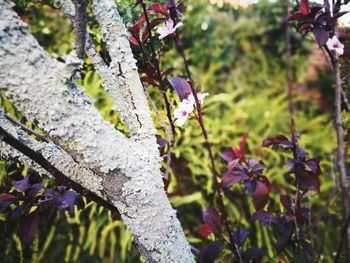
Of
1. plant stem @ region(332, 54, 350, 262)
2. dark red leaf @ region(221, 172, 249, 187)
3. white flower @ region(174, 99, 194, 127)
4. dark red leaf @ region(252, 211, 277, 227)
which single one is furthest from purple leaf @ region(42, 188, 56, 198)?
plant stem @ region(332, 54, 350, 262)

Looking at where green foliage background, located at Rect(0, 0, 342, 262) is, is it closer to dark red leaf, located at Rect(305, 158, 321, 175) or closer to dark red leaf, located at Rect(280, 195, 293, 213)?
dark red leaf, located at Rect(280, 195, 293, 213)

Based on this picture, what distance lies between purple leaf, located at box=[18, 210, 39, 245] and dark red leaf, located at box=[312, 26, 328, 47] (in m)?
0.88

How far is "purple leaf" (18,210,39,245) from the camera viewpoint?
2.82 feet

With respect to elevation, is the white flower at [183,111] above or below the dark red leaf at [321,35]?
below

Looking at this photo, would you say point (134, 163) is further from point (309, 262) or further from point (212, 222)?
point (309, 262)

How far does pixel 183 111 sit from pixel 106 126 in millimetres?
239

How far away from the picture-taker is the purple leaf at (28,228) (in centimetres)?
86

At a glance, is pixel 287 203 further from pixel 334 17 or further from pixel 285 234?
pixel 334 17

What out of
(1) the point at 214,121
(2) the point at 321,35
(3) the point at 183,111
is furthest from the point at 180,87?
(1) the point at 214,121

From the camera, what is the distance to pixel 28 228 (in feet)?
2.84

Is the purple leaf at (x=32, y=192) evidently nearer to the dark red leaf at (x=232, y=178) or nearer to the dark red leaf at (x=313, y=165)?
the dark red leaf at (x=232, y=178)

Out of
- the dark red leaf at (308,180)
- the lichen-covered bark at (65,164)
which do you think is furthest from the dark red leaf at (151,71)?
the dark red leaf at (308,180)

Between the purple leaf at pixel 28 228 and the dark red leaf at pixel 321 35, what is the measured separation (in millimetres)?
877

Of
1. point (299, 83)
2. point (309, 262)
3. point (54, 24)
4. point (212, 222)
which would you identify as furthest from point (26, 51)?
point (299, 83)
